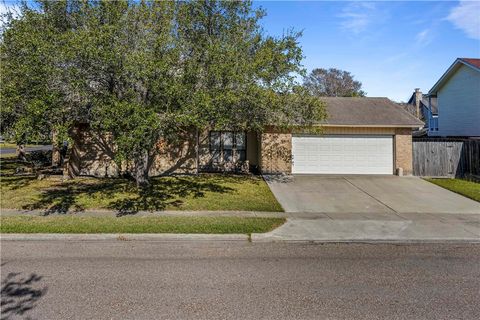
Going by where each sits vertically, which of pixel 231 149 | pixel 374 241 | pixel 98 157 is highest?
pixel 231 149

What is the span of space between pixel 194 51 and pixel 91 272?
7.65m

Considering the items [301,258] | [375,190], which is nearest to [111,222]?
[301,258]

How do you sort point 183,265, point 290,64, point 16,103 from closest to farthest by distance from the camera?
point 183,265
point 16,103
point 290,64

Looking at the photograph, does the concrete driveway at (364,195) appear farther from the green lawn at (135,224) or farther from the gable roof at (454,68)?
the gable roof at (454,68)

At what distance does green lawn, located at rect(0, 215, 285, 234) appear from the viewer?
880cm

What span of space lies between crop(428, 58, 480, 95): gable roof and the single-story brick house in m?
6.36

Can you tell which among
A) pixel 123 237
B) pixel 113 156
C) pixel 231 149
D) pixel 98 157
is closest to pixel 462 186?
pixel 231 149

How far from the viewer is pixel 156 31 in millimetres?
11203

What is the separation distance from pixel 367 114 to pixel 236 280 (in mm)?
16373

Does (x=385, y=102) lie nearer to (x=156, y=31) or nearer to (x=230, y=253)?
(x=156, y=31)

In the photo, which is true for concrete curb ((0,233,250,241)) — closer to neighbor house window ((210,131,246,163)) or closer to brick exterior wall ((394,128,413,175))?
neighbor house window ((210,131,246,163))

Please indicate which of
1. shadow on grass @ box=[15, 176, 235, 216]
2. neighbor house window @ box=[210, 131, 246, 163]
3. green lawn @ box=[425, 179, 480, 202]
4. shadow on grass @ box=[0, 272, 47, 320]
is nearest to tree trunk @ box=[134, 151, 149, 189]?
shadow on grass @ box=[15, 176, 235, 216]

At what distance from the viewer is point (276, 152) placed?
751 inches

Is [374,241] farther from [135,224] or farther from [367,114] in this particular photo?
[367,114]
